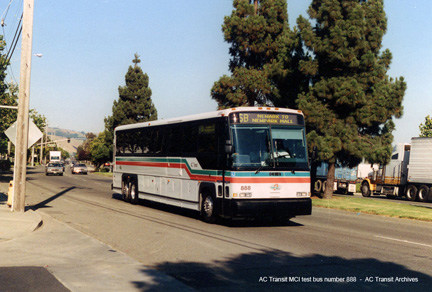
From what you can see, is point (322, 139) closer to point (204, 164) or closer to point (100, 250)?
point (204, 164)

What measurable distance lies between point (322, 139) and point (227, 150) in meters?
13.4

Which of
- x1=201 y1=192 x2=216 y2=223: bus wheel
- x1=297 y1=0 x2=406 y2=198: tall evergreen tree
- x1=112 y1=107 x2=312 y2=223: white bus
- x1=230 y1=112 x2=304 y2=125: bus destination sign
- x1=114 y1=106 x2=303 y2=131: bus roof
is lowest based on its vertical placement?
x1=201 y1=192 x2=216 y2=223: bus wheel

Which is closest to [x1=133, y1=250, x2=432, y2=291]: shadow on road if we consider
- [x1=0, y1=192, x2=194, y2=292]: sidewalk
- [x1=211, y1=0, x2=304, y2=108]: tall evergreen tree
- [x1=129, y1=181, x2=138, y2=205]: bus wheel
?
[x1=0, y1=192, x2=194, y2=292]: sidewalk

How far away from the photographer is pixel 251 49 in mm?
35750

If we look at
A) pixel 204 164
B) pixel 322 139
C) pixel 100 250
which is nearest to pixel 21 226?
pixel 100 250

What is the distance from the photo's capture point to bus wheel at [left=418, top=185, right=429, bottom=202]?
3378 centimetres

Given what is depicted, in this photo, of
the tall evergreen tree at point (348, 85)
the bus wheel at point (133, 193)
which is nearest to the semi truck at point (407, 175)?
the tall evergreen tree at point (348, 85)

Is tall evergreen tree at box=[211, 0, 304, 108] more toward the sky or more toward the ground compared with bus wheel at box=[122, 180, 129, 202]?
more toward the sky

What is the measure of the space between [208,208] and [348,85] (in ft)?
44.7

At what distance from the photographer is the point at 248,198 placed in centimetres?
1394

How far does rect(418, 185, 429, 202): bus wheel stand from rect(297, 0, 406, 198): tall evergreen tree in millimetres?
8055

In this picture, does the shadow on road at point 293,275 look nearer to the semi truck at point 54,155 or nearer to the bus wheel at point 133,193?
the bus wheel at point 133,193

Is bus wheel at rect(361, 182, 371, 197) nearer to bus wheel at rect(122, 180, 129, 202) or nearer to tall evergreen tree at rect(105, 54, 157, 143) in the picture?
bus wheel at rect(122, 180, 129, 202)

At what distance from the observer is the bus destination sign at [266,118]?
14.3m
